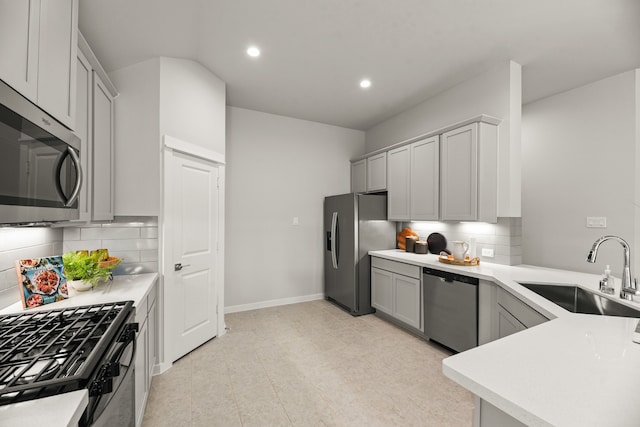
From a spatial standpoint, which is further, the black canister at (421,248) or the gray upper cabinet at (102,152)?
the black canister at (421,248)

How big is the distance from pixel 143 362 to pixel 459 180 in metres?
3.18

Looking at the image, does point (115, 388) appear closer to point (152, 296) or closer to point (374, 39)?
point (152, 296)

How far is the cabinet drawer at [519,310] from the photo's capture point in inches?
65.8

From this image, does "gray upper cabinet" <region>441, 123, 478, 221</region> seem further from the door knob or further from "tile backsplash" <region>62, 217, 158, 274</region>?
"tile backsplash" <region>62, 217, 158, 274</region>

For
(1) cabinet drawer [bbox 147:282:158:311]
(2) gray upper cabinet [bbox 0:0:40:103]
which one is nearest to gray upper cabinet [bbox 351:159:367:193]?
(1) cabinet drawer [bbox 147:282:158:311]

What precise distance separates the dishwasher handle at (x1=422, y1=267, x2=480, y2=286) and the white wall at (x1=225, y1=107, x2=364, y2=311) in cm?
193

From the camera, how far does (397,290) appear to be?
3.41 meters

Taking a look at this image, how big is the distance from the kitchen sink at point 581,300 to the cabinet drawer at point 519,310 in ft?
0.63

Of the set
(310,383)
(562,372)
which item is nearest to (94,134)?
(310,383)

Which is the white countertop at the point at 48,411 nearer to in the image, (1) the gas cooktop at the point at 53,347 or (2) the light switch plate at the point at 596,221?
(1) the gas cooktop at the point at 53,347

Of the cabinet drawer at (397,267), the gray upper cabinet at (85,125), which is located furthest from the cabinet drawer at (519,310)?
the gray upper cabinet at (85,125)

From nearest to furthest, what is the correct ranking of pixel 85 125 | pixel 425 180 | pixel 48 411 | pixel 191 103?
pixel 48 411 → pixel 85 125 → pixel 191 103 → pixel 425 180

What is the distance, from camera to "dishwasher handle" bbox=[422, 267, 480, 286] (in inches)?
102

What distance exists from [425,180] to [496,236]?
969 mm
